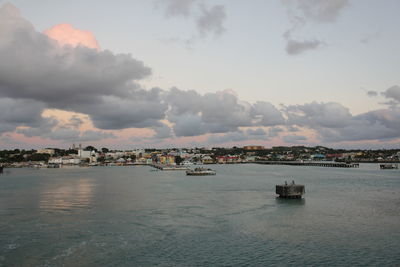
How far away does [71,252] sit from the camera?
25.1 m

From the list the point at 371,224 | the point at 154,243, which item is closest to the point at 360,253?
the point at 371,224

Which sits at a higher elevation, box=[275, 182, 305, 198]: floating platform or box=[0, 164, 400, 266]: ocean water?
box=[275, 182, 305, 198]: floating platform

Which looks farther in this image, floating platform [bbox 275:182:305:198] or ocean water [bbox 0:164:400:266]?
floating platform [bbox 275:182:305:198]

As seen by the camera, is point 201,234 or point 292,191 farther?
point 292,191

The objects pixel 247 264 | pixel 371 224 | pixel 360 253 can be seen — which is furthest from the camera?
pixel 371 224

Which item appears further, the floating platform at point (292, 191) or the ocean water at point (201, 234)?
the floating platform at point (292, 191)

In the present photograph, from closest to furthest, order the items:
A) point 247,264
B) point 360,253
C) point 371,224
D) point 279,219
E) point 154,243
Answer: point 247,264 → point 360,253 → point 154,243 → point 371,224 → point 279,219

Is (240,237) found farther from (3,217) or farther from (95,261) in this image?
(3,217)

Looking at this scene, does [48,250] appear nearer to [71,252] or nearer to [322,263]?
[71,252]

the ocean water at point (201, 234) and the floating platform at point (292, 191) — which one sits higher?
the floating platform at point (292, 191)

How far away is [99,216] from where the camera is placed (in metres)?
39.8

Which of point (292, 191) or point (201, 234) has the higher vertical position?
point (292, 191)

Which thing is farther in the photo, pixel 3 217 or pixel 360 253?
pixel 3 217

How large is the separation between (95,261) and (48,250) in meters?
4.63
